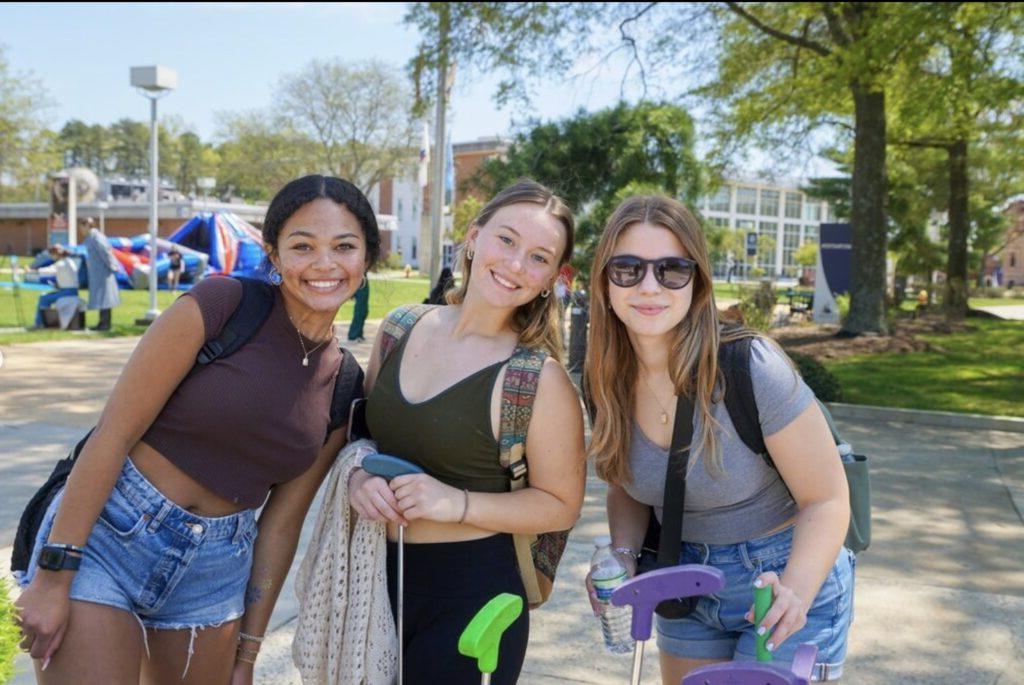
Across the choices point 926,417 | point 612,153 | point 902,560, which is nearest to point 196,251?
point 612,153

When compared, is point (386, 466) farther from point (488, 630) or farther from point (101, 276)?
point (101, 276)

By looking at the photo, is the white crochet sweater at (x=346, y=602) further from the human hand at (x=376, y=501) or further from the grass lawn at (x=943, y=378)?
the grass lawn at (x=943, y=378)

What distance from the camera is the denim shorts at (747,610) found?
2.14m

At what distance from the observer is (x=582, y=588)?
4789mm

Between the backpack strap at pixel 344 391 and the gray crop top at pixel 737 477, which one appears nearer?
the gray crop top at pixel 737 477

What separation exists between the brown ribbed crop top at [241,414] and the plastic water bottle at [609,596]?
0.76 metres

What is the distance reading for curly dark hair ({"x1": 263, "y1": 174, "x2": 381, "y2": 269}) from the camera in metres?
2.29

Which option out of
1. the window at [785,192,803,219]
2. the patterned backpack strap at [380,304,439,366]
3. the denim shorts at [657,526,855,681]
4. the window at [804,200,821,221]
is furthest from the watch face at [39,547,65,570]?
the window at [804,200,821,221]

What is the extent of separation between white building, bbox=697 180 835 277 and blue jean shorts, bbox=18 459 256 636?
3704 inches

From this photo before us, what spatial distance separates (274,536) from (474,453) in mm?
627

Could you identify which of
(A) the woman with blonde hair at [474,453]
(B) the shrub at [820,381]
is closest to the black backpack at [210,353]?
(A) the woman with blonde hair at [474,453]

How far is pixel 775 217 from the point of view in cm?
10662

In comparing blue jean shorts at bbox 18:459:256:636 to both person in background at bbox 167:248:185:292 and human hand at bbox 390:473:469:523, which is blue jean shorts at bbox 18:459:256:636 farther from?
person in background at bbox 167:248:185:292

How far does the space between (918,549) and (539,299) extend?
13.0ft
